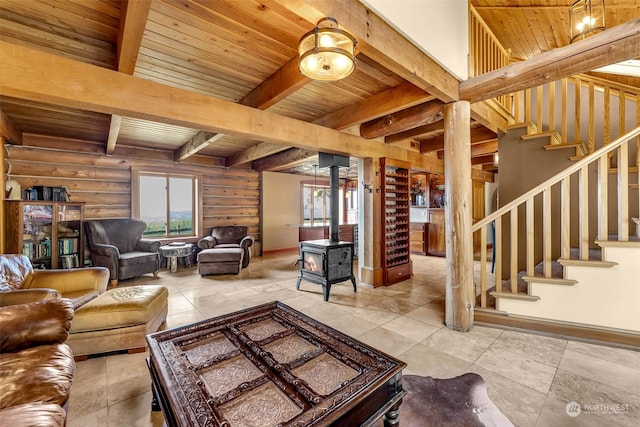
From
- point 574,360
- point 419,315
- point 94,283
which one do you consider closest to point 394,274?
point 419,315

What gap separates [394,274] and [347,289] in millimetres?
914

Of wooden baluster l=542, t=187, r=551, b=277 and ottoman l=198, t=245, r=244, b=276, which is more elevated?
wooden baluster l=542, t=187, r=551, b=277

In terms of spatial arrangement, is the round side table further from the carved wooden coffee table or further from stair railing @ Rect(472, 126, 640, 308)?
stair railing @ Rect(472, 126, 640, 308)

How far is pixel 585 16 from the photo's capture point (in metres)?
2.78

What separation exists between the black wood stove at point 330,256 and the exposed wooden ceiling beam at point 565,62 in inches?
78.9

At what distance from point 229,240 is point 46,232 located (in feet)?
9.49

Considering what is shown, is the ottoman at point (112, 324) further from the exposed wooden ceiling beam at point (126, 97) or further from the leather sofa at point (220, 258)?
the leather sofa at point (220, 258)

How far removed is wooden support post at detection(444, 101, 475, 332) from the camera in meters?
2.72

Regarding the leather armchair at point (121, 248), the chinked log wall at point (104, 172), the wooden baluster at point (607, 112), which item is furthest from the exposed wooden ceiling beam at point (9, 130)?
the wooden baluster at point (607, 112)

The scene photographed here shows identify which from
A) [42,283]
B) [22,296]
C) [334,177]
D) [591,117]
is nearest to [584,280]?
[591,117]

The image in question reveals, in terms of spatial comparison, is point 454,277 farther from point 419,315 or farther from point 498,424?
point 498,424

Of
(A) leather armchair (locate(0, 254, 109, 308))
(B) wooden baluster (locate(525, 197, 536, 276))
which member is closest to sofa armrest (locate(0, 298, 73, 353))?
(A) leather armchair (locate(0, 254, 109, 308))

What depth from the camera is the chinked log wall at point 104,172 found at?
431cm

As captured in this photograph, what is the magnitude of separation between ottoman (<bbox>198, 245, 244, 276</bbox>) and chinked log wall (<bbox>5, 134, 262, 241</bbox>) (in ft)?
5.07
